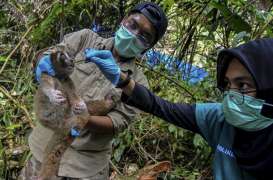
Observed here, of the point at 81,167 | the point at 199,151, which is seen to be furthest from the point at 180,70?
the point at 81,167

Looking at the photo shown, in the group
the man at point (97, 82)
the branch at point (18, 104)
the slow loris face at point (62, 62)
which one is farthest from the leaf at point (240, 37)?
the slow loris face at point (62, 62)

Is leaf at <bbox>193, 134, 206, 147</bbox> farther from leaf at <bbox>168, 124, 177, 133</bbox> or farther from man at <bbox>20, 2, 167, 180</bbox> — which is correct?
man at <bbox>20, 2, 167, 180</bbox>

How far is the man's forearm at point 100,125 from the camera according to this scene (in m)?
2.73

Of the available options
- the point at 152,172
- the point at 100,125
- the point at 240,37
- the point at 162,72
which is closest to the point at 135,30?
the point at 100,125

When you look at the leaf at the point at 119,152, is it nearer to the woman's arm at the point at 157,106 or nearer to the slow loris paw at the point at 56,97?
the woman's arm at the point at 157,106

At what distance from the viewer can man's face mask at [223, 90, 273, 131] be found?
88.6 inches

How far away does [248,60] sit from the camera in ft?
7.22

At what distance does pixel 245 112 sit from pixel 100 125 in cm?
87

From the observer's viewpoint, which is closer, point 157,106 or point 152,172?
point 157,106

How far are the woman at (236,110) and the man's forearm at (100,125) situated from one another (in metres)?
0.23

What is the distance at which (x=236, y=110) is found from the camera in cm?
233

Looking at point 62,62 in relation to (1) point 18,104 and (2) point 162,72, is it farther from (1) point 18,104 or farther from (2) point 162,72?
(2) point 162,72

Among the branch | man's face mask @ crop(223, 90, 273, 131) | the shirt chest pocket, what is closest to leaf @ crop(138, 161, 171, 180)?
the shirt chest pocket

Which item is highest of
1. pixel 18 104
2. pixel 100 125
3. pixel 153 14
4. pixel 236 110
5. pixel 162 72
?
pixel 153 14
